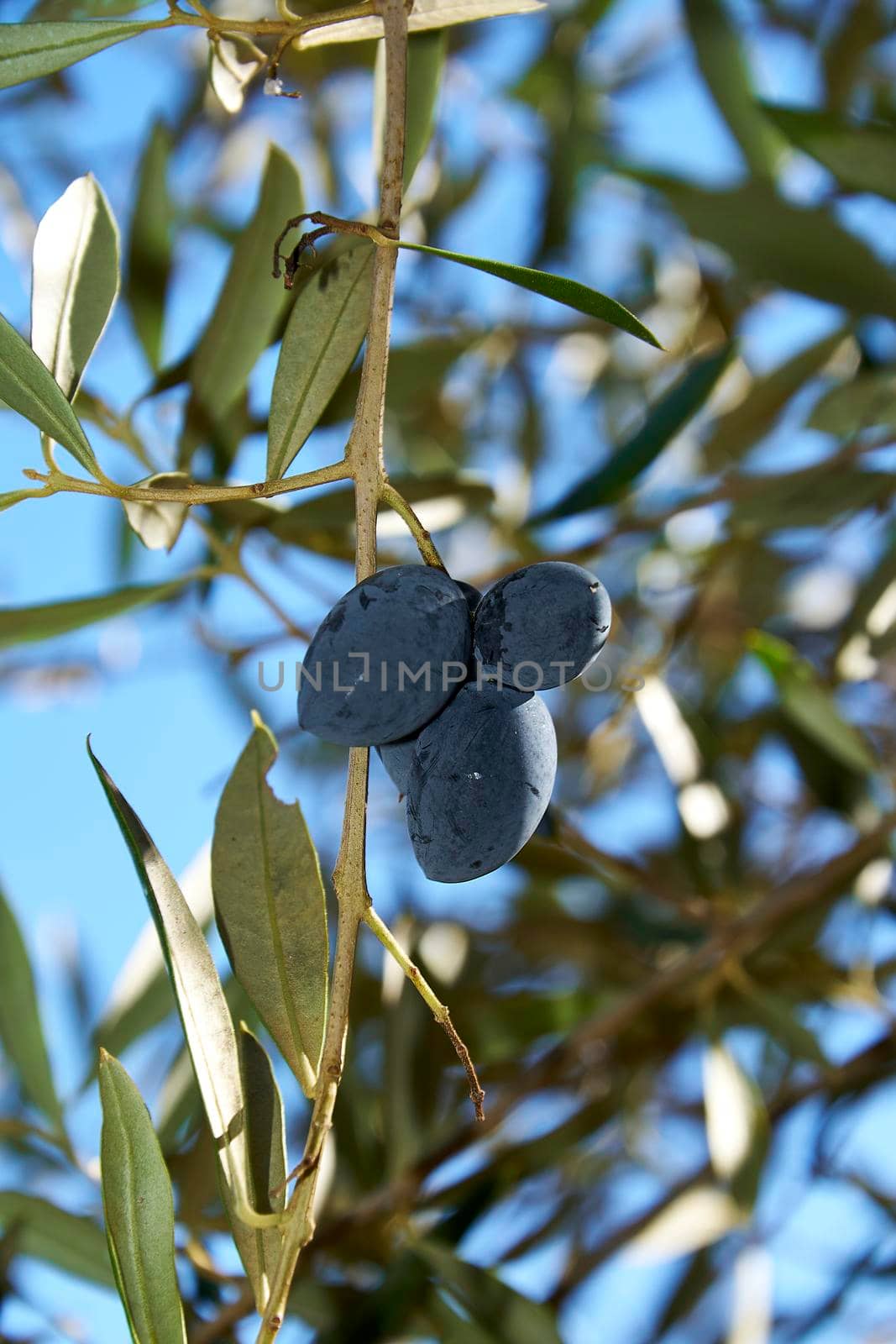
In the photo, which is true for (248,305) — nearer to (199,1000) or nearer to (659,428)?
(659,428)

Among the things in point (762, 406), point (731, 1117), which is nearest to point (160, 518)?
point (731, 1117)

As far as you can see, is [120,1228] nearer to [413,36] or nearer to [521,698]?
[521,698]

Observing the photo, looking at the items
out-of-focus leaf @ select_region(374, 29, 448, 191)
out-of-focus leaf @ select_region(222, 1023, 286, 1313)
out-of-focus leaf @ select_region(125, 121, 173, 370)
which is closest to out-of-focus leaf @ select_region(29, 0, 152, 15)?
out-of-focus leaf @ select_region(374, 29, 448, 191)

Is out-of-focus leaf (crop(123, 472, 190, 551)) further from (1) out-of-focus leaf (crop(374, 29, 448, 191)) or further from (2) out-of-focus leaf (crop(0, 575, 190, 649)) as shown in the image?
Answer: (1) out-of-focus leaf (crop(374, 29, 448, 191))

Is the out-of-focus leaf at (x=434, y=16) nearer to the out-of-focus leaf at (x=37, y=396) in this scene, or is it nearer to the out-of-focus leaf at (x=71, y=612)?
the out-of-focus leaf at (x=37, y=396)

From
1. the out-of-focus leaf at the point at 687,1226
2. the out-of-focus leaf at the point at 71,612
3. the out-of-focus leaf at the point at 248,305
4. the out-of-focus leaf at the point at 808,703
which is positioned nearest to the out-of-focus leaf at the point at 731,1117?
the out-of-focus leaf at the point at 687,1226
